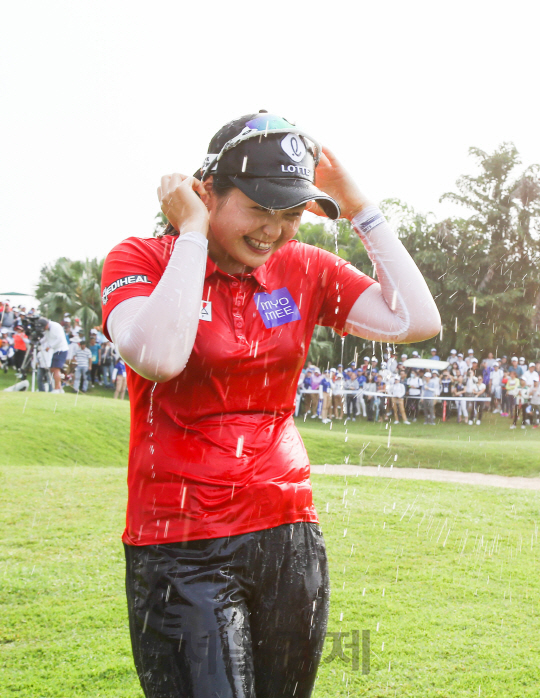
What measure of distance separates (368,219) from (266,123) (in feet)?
2.01

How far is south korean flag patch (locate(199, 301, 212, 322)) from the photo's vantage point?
2113 mm

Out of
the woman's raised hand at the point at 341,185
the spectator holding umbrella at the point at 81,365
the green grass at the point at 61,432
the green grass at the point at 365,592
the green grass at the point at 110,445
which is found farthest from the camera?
the spectator holding umbrella at the point at 81,365

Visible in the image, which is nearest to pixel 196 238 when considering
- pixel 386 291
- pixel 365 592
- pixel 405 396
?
pixel 386 291

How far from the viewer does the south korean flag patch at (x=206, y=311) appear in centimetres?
211

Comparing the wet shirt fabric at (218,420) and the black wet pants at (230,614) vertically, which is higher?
the wet shirt fabric at (218,420)

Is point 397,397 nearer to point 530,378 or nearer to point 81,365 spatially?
point 530,378

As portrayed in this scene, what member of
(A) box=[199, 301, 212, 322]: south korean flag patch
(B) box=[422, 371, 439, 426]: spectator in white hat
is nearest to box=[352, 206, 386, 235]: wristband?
(A) box=[199, 301, 212, 322]: south korean flag patch

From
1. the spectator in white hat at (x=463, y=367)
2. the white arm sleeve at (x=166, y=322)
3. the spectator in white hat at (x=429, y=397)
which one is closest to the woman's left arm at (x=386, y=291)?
the white arm sleeve at (x=166, y=322)

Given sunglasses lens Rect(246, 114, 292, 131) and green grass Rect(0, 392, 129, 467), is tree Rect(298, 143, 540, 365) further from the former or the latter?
sunglasses lens Rect(246, 114, 292, 131)

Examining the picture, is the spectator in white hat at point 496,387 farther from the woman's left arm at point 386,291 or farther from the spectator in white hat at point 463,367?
the woman's left arm at point 386,291

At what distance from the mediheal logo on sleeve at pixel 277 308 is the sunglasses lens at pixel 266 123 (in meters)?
0.51

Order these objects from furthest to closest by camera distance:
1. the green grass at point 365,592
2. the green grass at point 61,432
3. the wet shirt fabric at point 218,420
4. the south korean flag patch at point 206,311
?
the green grass at point 61,432 < the green grass at point 365,592 < the south korean flag patch at point 206,311 < the wet shirt fabric at point 218,420

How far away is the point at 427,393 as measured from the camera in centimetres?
2475

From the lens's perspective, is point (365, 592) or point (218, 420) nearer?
point (218, 420)
